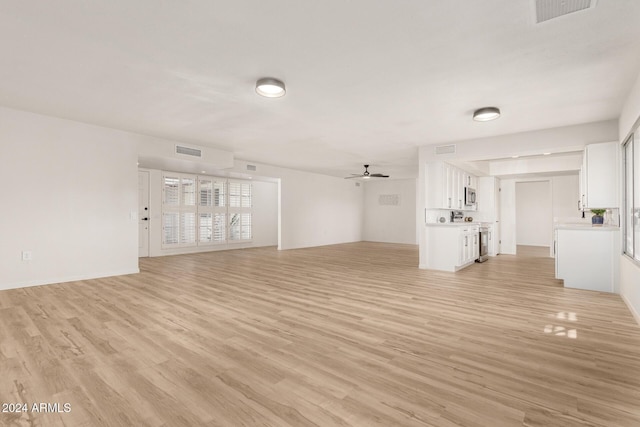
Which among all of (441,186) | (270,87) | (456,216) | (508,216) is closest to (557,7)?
(270,87)

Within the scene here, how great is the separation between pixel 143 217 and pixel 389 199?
912cm

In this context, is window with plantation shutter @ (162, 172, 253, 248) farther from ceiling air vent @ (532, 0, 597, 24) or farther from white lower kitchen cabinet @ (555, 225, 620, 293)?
ceiling air vent @ (532, 0, 597, 24)

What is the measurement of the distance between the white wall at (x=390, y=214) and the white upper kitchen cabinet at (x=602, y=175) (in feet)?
24.7

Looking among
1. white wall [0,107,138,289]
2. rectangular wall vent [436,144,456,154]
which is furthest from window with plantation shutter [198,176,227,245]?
Answer: rectangular wall vent [436,144,456,154]

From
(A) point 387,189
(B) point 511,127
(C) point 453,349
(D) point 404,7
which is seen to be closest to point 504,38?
(D) point 404,7

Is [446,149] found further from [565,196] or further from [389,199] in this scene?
[389,199]

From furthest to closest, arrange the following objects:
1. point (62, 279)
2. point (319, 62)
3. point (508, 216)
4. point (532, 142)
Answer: point (508, 216), point (532, 142), point (62, 279), point (319, 62)

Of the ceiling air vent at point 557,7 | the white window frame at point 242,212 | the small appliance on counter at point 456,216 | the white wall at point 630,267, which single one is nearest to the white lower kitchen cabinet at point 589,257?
the white wall at point 630,267

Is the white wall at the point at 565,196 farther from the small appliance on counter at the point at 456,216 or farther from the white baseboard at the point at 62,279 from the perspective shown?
the white baseboard at the point at 62,279

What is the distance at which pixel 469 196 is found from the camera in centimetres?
823

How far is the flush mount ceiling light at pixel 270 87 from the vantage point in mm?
3483

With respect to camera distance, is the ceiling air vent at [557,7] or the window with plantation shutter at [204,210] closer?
the ceiling air vent at [557,7]

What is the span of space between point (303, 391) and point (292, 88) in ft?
10.5

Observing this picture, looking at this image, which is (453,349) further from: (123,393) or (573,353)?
(123,393)
